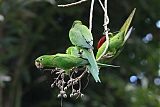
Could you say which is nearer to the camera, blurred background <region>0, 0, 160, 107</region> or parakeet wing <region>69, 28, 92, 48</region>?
parakeet wing <region>69, 28, 92, 48</region>

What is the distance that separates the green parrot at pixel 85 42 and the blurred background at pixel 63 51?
149cm

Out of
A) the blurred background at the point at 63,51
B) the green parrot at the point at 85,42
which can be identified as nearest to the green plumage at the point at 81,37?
the green parrot at the point at 85,42

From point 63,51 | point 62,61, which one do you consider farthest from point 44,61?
point 63,51

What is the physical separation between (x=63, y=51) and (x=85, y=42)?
5.16 feet

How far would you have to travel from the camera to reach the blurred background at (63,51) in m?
2.26

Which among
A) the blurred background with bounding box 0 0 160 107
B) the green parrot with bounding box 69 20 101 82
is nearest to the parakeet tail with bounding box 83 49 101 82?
the green parrot with bounding box 69 20 101 82

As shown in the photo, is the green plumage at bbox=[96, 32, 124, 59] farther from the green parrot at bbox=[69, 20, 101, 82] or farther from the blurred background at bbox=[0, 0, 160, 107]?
the blurred background at bbox=[0, 0, 160, 107]

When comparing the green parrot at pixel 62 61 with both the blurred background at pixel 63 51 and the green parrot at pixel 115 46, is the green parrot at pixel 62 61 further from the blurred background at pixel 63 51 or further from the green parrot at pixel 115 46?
the blurred background at pixel 63 51

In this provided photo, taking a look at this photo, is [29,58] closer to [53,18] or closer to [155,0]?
[53,18]

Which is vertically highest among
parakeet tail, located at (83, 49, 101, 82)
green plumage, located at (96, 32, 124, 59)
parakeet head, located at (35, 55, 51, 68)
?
green plumage, located at (96, 32, 124, 59)

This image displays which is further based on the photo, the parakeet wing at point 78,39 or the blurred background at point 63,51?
the blurred background at point 63,51

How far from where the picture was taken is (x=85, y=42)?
630mm

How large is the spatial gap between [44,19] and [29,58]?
0.72 feet

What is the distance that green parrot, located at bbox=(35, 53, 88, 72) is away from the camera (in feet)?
2.03
